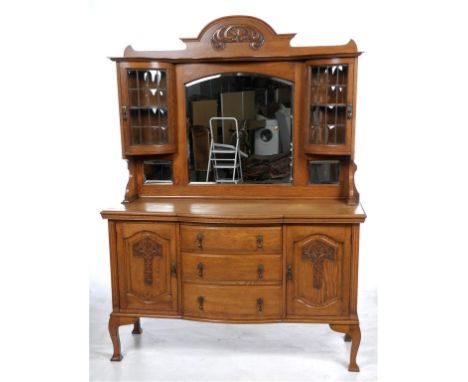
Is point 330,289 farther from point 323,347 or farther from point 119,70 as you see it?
point 119,70

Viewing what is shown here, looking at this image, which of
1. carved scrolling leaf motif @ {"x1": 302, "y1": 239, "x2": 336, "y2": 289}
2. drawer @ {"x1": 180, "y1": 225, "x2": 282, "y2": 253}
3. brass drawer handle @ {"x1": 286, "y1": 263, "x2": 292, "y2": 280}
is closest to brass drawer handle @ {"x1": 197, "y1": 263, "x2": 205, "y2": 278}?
drawer @ {"x1": 180, "y1": 225, "x2": 282, "y2": 253}

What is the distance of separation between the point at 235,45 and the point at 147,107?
2.35 ft

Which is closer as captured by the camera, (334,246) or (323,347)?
(334,246)

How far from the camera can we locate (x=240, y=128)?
3197 mm

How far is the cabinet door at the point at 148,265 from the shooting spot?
116 inches

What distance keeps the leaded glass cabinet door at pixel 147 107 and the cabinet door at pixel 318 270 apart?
1.09 metres

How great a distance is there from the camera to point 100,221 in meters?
4.12

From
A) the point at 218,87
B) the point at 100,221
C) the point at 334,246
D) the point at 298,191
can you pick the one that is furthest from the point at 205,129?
the point at 100,221

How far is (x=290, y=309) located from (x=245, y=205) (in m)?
0.71

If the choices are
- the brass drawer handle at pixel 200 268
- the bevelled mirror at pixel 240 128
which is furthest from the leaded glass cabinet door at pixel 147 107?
Answer: the brass drawer handle at pixel 200 268

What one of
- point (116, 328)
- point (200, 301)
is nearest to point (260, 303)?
point (200, 301)

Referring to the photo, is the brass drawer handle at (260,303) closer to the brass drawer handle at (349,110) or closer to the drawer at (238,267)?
the drawer at (238,267)

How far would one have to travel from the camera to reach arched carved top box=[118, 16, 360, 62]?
10.1 ft

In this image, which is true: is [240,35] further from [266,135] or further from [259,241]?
[259,241]
